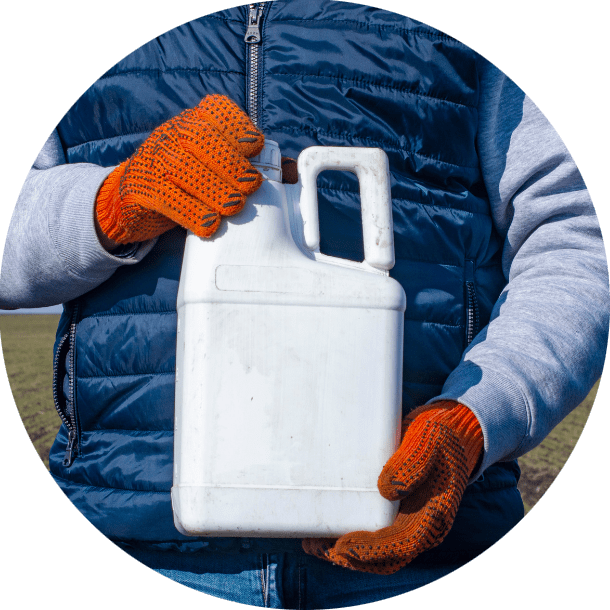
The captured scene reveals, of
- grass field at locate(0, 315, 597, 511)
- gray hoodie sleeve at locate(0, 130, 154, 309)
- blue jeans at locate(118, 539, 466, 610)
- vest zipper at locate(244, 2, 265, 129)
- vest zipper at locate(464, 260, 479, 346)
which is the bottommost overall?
blue jeans at locate(118, 539, 466, 610)

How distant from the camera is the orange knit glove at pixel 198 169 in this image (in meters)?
0.66

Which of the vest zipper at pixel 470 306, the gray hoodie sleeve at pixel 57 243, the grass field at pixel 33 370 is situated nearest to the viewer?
the gray hoodie sleeve at pixel 57 243

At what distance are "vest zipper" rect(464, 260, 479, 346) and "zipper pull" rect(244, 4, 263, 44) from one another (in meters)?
0.50

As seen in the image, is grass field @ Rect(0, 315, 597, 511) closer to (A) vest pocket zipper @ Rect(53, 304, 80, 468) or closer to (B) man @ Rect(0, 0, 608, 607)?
(A) vest pocket zipper @ Rect(53, 304, 80, 468)

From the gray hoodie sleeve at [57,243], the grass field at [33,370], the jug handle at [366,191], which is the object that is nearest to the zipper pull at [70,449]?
the grass field at [33,370]

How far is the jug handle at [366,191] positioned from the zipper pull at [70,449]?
0.54 metres

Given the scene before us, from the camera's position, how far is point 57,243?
2.55ft

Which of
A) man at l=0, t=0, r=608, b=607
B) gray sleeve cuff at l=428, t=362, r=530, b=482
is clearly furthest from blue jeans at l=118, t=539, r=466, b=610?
gray sleeve cuff at l=428, t=362, r=530, b=482

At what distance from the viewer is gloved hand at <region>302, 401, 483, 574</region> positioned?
2.14 feet

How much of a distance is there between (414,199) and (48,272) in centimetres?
59

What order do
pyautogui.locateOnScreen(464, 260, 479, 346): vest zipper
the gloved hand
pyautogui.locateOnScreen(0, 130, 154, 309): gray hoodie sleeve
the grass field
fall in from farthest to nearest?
the grass field, pyautogui.locateOnScreen(464, 260, 479, 346): vest zipper, pyautogui.locateOnScreen(0, 130, 154, 309): gray hoodie sleeve, the gloved hand

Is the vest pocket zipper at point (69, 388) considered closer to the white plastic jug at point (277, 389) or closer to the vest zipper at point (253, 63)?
the white plastic jug at point (277, 389)

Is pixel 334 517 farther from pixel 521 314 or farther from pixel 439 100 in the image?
pixel 439 100

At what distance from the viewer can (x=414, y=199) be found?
846mm
